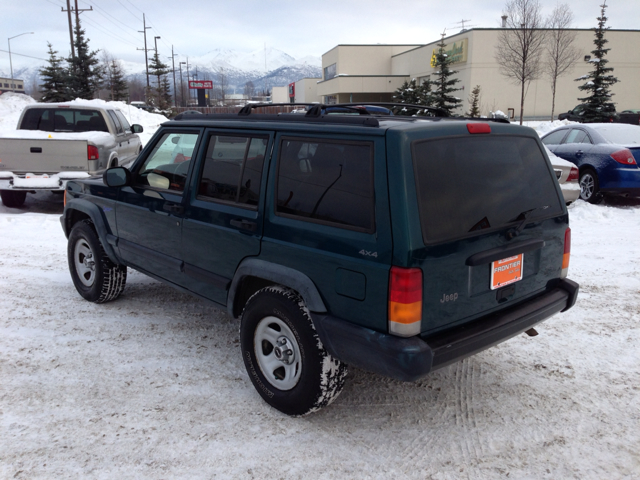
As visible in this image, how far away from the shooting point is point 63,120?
10344 mm

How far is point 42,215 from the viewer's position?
30.3 ft

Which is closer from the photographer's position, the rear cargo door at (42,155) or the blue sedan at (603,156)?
the rear cargo door at (42,155)

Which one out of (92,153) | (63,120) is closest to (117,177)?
(92,153)

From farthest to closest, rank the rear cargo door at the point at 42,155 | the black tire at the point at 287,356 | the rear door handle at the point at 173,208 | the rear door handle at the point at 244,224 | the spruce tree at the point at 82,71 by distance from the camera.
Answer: the spruce tree at the point at 82,71 → the rear cargo door at the point at 42,155 → the rear door handle at the point at 173,208 → the rear door handle at the point at 244,224 → the black tire at the point at 287,356

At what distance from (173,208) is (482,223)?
2.33 meters

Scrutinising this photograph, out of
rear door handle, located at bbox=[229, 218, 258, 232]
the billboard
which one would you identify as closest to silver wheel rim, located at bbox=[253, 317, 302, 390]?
rear door handle, located at bbox=[229, 218, 258, 232]

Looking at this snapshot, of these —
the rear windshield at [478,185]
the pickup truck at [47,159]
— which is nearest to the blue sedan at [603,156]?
the rear windshield at [478,185]

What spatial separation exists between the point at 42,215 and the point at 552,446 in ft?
29.7

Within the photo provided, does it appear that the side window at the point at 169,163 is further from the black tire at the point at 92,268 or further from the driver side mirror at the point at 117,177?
the black tire at the point at 92,268

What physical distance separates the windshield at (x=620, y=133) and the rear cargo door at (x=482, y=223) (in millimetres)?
7943

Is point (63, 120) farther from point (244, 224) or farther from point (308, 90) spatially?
point (308, 90)

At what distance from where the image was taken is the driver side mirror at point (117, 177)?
440 centimetres

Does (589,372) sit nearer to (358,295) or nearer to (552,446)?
(552,446)

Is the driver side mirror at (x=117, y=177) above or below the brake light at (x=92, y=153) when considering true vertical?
below
